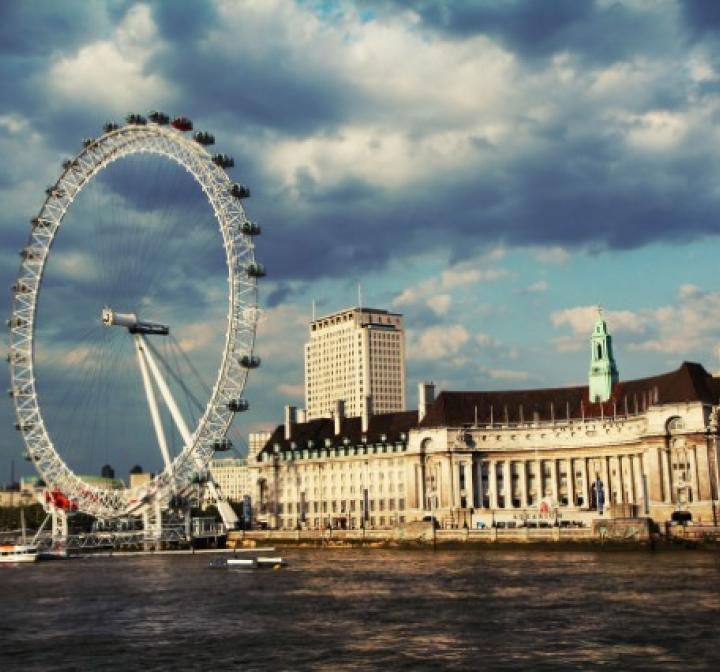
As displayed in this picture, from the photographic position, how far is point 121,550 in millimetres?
129500

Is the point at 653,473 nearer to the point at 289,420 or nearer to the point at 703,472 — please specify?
the point at 703,472

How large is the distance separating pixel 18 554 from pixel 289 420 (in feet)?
206

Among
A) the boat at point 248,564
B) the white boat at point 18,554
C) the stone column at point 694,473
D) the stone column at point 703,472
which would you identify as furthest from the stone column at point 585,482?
the white boat at point 18,554

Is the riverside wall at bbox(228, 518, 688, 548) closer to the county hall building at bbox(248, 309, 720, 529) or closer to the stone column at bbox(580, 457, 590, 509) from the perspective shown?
the county hall building at bbox(248, 309, 720, 529)

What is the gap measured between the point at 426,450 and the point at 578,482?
66.2 feet

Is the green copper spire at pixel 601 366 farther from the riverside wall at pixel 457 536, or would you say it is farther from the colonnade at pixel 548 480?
the riverside wall at pixel 457 536

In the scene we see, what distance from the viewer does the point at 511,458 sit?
151 meters

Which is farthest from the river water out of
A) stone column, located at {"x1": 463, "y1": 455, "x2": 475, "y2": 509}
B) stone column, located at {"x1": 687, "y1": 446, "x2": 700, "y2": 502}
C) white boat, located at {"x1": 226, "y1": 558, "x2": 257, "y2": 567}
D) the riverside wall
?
stone column, located at {"x1": 463, "y1": 455, "x2": 475, "y2": 509}

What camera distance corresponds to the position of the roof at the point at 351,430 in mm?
161625

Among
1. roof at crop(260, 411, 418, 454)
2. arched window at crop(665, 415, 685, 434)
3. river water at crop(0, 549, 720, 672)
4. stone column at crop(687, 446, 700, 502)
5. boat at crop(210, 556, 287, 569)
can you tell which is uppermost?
roof at crop(260, 411, 418, 454)

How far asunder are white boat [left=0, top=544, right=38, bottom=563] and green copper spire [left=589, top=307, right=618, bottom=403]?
72.8m

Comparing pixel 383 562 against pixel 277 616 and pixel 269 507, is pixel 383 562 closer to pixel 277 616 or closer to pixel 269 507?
pixel 277 616

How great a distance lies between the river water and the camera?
4397cm

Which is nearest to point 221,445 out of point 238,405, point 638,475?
point 238,405
